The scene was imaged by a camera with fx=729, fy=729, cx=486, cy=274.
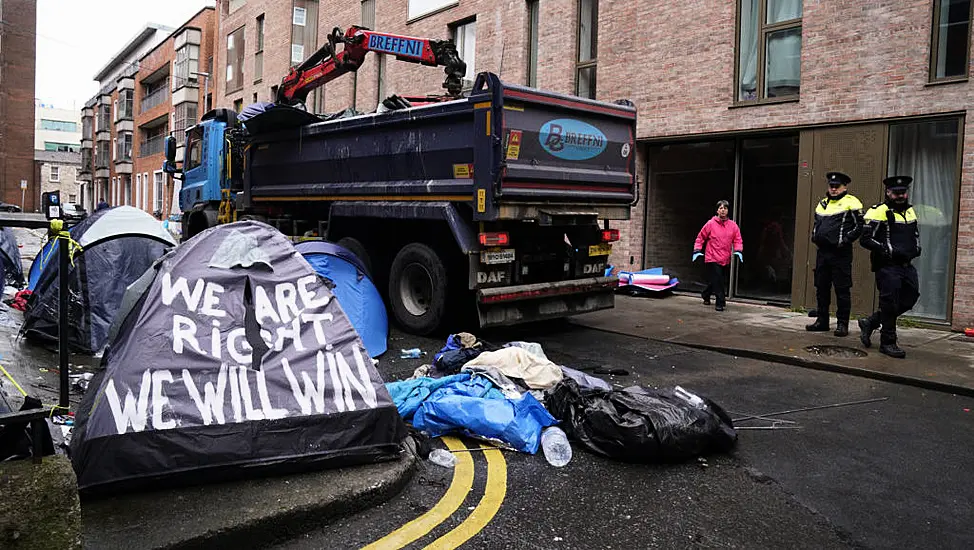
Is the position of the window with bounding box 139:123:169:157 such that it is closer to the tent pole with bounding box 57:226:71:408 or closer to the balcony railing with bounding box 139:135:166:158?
the balcony railing with bounding box 139:135:166:158

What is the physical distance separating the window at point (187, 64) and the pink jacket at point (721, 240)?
31.5 m

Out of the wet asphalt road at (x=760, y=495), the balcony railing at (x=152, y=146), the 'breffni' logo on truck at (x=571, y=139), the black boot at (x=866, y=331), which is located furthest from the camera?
the balcony railing at (x=152, y=146)

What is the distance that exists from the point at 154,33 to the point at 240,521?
52.3 metres

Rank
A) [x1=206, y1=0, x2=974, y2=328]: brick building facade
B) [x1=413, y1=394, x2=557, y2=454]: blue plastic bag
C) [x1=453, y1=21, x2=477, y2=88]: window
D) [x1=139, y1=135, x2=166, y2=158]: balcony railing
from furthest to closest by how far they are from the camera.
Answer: [x1=139, y1=135, x2=166, y2=158]: balcony railing, [x1=453, y1=21, x2=477, y2=88]: window, [x1=206, y1=0, x2=974, y2=328]: brick building facade, [x1=413, y1=394, x2=557, y2=454]: blue plastic bag

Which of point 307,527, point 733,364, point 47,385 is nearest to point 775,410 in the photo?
point 733,364

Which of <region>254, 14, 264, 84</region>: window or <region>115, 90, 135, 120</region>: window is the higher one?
<region>115, 90, 135, 120</region>: window

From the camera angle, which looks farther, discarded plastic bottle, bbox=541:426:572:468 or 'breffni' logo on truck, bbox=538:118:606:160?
'breffni' logo on truck, bbox=538:118:606:160

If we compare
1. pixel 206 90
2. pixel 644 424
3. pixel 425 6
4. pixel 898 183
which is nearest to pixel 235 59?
pixel 206 90

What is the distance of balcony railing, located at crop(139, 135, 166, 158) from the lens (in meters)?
44.0

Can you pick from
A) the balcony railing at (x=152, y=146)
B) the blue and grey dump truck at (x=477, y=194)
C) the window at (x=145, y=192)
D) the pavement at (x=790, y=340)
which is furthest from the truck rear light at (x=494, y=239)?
the window at (x=145, y=192)

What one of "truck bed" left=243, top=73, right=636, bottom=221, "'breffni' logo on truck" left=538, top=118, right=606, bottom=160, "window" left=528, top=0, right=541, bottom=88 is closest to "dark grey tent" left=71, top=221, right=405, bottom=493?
"truck bed" left=243, top=73, right=636, bottom=221

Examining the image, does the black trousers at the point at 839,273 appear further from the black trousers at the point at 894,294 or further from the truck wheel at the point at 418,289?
the truck wheel at the point at 418,289

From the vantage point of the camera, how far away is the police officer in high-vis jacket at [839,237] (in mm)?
8633

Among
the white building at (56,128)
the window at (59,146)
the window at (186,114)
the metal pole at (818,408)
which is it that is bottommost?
the metal pole at (818,408)
